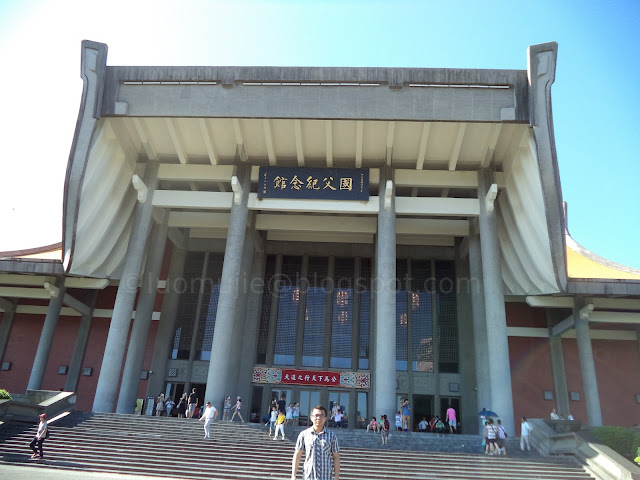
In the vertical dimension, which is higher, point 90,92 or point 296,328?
point 90,92

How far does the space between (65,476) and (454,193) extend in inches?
667

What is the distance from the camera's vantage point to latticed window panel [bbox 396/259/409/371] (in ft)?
70.8

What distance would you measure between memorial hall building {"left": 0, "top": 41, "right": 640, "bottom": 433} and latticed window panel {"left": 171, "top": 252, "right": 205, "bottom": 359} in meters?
0.09

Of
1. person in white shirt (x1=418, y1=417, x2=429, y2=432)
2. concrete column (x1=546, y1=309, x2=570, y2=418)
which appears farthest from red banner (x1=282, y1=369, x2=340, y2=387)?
concrete column (x1=546, y1=309, x2=570, y2=418)

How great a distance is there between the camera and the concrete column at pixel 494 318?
1563cm

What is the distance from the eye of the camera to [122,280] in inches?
687

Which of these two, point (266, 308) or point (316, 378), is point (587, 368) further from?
point (266, 308)

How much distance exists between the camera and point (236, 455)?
11328 mm

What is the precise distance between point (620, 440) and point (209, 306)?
1608 centimetres

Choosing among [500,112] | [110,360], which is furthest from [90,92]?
[500,112]

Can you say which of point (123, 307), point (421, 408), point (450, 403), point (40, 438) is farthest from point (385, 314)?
point (40, 438)

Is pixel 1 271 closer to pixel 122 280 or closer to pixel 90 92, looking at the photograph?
pixel 122 280

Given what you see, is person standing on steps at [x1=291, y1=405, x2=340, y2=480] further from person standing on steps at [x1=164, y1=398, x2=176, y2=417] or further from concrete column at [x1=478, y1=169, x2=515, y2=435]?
person standing on steps at [x1=164, y1=398, x2=176, y2=417]

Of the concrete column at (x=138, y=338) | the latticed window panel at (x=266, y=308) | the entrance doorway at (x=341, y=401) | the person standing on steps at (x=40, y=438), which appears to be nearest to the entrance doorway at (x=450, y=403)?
the entrance doorway at (x=341, y=401)
